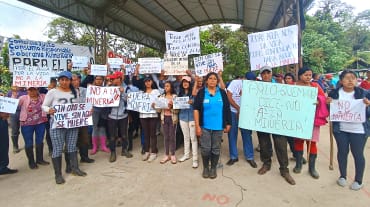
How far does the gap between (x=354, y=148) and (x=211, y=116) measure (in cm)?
207

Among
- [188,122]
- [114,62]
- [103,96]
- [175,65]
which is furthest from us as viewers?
[114,62]

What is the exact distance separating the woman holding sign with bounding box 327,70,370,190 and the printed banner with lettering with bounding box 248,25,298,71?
1122 millimetres

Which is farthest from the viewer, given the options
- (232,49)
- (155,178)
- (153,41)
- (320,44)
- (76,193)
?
(320,44)

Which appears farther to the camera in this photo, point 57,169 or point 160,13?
point 160,13

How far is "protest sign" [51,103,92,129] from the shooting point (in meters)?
3.77

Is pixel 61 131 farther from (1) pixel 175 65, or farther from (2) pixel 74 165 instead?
(1) pixel 175 65

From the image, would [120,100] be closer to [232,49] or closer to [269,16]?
[269,16]

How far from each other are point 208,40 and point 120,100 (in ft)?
52.5

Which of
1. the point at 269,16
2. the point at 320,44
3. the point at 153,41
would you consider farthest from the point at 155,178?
the point at 320,44

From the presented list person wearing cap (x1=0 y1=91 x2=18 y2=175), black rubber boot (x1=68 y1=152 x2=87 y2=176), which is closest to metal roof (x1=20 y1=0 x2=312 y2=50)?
person wearing cap (x1=0 y1=91 x2=18 y2=175)

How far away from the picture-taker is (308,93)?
12.2ft

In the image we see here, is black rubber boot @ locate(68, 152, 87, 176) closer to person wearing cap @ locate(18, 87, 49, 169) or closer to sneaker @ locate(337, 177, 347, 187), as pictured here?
person wearing cap @ locate(18, 87, 49, 169)

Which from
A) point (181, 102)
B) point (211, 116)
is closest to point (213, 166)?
point (211, 116)

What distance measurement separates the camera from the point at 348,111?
11.2ft
